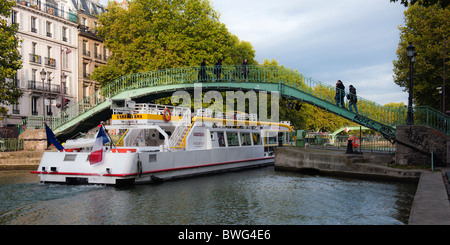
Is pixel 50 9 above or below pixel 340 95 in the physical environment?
above

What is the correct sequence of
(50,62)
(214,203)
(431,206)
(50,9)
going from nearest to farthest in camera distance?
(431,206), (214,203), (50,62), (50,9)

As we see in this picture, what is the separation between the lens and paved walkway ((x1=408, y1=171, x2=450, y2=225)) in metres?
7.36

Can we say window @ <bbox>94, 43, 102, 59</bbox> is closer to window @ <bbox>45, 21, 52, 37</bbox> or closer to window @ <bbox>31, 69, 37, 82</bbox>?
window @ <bbox>45, 21, 52, 37</bbox>

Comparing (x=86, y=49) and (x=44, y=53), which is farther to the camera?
(x=86, y=49)

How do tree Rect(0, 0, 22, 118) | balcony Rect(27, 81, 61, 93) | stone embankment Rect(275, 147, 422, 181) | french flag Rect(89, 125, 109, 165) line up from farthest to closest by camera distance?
balcony Rect(27, 81, 61, 93) < tree Rect(0, 0, 22, 118) < stone embankment Rect(275, 147, 422, 181) < french flag Rect(89, 125, 109, 165)

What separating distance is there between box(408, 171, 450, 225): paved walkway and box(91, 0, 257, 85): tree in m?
23.4

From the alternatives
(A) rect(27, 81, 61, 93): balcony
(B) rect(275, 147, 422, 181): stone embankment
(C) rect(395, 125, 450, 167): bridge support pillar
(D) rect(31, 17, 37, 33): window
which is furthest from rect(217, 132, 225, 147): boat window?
(D) rect(31, 17, 37, 33): window

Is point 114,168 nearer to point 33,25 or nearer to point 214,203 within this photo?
point 214,203

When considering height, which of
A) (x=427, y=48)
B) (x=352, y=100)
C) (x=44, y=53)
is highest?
(x=44, y=53)

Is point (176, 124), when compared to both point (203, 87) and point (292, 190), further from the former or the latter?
point (292, 190)

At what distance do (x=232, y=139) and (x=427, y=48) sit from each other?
16810 mm

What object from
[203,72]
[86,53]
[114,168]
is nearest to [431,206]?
[114,168]

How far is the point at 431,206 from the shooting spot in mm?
8664
